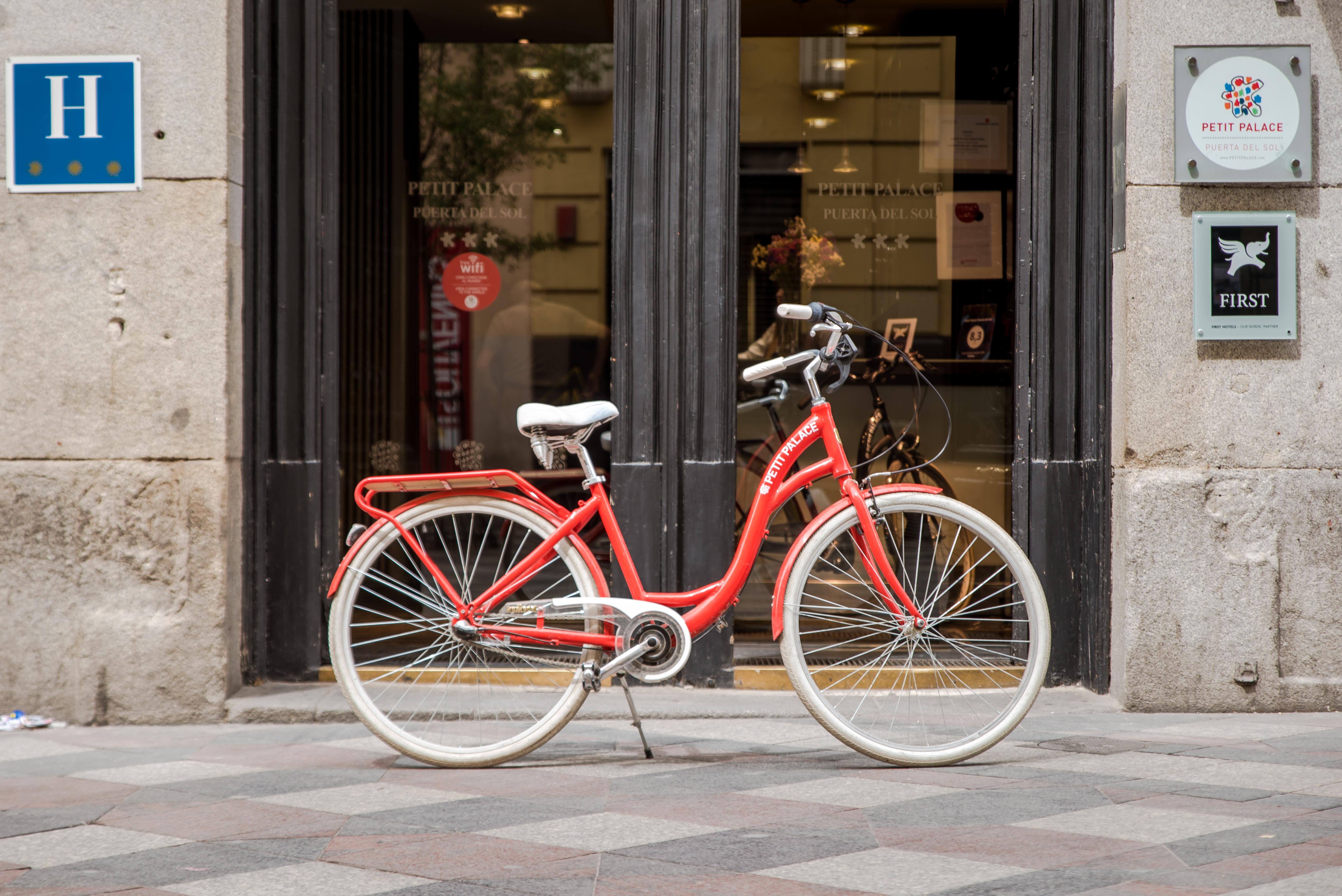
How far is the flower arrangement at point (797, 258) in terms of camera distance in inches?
230

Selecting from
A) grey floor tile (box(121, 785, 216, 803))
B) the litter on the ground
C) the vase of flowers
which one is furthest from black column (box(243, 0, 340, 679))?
the vase of flowers

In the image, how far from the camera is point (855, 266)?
5973 mm

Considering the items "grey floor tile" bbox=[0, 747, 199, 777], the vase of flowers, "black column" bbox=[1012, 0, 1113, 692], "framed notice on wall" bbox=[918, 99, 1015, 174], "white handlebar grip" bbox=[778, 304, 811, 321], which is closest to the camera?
"white handlebar grip" bbox=[778, 304, 811, 321]

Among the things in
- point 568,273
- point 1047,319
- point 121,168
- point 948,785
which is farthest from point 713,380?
point 121,168

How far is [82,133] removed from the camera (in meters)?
5.13

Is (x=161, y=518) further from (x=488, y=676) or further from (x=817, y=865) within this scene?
(x=817, y=865)

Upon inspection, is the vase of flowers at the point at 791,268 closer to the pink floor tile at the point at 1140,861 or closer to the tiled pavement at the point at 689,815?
the tiled pavement at the point at 689,815

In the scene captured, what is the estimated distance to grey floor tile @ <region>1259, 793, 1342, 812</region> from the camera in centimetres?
361

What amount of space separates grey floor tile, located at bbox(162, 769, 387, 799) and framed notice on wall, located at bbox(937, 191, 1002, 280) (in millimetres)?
3332

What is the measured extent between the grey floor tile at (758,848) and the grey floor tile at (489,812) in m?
0.42

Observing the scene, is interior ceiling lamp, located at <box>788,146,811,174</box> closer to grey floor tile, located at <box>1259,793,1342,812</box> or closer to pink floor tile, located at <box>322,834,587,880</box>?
grey floor tile, located at <box>1259,793,1342,812</box>

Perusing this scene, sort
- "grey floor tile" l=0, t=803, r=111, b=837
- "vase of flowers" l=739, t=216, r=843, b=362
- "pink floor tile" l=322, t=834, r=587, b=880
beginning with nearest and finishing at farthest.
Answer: "pink floor tile" l=322, t=834, r=587, b=880 < "grey floor tile" l=0, t=803, r=111, b=837 < "vase of flowers" l=739, t=216, r=843, b=362

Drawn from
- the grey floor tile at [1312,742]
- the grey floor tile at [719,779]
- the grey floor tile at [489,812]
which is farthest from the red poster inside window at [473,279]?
the grey floor tile at [1312,742]

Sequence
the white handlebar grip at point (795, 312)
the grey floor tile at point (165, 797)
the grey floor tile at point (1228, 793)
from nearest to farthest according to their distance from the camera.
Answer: the grey floor tile at point (1228, 793)
the grey floor tile at point (165, 797)
the white handlebar grip at point (795, 312)
